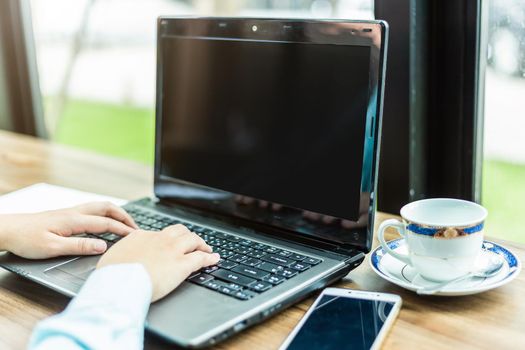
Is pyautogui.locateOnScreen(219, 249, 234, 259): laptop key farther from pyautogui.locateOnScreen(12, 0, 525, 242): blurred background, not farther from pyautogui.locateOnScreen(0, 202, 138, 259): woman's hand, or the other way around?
pyautogui.locateOnScreen(12, 0, 525, 242): blurred background

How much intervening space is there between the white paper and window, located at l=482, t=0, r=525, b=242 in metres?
0.63

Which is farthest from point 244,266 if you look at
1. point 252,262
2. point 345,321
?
point 345,321

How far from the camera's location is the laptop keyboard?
741 millimetres

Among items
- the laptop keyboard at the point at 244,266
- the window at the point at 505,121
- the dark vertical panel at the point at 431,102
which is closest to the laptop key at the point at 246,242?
the laptop keyboard at the point at 244,266

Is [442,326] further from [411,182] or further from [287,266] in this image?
[411,182]

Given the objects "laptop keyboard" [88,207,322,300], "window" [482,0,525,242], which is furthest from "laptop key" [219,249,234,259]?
"window" [482,0,525,242]

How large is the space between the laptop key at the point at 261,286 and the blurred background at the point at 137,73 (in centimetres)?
44

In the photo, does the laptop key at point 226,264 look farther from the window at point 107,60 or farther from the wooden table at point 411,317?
the window at point 107,60

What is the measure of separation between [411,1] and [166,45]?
0.38m

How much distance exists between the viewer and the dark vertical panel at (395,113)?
1032 millimetres

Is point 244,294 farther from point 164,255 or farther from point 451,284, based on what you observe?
point 451,284

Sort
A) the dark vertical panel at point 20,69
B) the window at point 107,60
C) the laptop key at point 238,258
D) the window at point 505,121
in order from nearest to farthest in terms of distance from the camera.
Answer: the laptop key at point 238,258 < the window at point 505,121 < the dark vertical panel at point 20,69 < the window at point 107,60

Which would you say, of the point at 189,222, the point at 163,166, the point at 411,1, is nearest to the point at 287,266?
the point at 189,222

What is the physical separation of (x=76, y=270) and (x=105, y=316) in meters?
0.19
